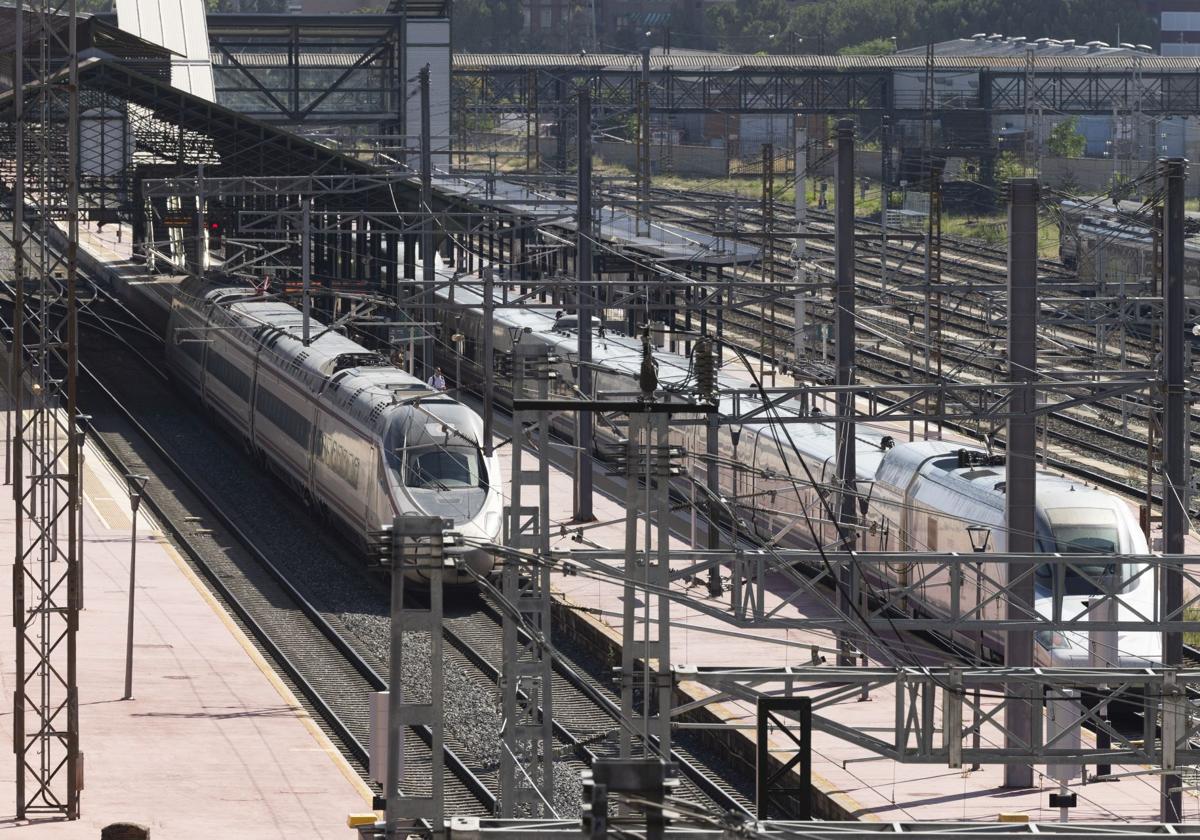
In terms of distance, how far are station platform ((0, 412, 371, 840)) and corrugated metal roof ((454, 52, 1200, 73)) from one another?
184 ft

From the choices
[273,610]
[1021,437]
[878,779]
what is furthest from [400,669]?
[273,610]

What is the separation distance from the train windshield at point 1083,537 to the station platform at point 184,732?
8.53m

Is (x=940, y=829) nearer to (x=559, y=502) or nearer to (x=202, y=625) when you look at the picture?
(x=202, y=625)

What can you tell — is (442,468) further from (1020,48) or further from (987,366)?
(1020,48)

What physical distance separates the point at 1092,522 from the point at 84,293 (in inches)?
1584

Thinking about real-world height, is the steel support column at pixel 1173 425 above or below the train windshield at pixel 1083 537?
above

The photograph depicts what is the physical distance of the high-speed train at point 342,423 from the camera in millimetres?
28656

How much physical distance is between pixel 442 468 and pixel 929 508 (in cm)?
667

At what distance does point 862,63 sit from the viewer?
3477 inches

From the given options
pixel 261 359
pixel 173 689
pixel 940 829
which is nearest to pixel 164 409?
pixel 261 359

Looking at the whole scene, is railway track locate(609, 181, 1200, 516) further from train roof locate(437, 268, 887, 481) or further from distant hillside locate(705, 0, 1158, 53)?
distant hillside locate(705, 0, 1158, 53)

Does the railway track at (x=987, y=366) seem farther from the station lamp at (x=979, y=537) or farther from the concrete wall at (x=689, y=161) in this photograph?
the concrete wall at (x=689, y=161)

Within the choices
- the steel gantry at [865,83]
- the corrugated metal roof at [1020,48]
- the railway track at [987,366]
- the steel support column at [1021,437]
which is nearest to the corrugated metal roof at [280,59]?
the steel gantry at [865,83]

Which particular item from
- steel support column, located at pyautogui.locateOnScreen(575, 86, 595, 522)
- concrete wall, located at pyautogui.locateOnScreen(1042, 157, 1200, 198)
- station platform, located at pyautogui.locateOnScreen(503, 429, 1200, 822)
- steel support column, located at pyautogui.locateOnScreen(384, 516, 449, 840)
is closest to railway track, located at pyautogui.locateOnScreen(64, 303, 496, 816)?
station platform, located at pyautogui.locateOnScreen(503, 429, 1200, 822)
